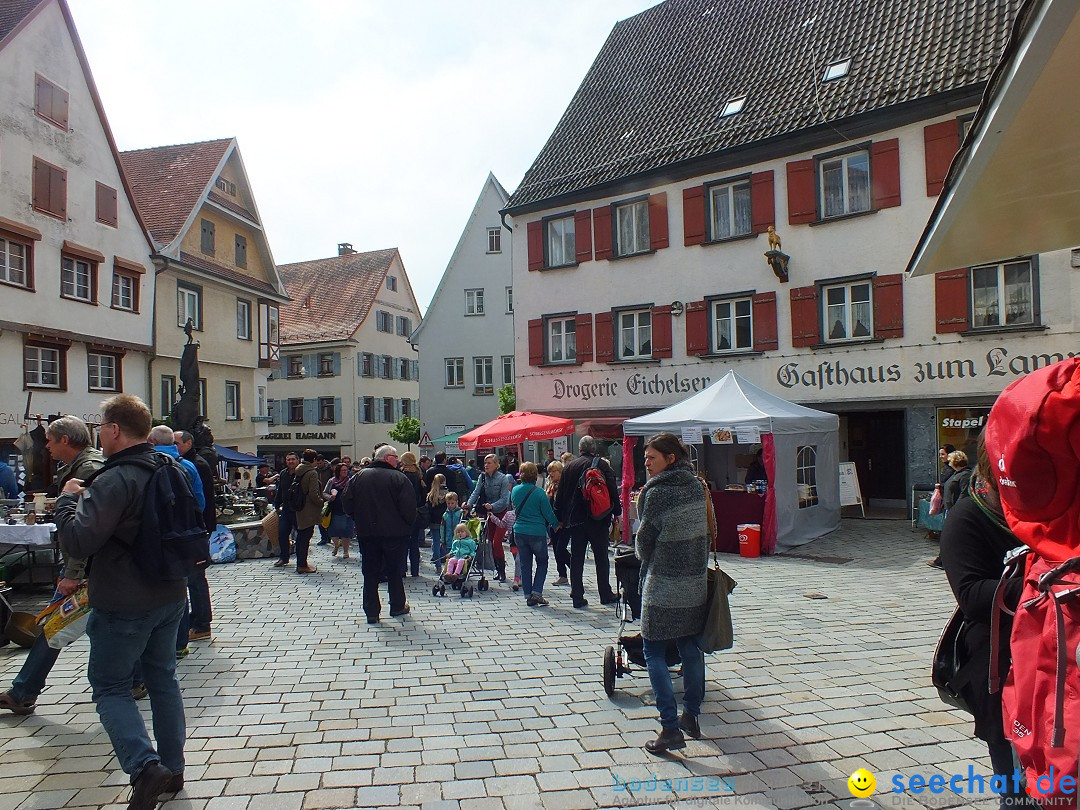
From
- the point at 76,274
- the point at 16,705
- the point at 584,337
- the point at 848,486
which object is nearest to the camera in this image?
the point at 16,705

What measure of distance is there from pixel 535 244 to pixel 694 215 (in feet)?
17.1

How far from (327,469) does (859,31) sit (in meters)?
16.5

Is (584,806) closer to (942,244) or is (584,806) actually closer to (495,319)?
(942,244)

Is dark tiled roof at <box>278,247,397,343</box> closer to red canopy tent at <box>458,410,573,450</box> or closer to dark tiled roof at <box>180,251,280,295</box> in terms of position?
dark tiled roof at <box>180,251,280,295</box>

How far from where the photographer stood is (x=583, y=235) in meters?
21.8

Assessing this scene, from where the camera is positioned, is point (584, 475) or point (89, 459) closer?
point (89, 459)

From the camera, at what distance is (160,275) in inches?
995

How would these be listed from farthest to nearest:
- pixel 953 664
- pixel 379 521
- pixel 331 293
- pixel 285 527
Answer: pixel 331 293
pixel 285 527
pixel 379 521
pixel 953 664

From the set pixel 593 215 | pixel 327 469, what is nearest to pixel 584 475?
pixel 327 469

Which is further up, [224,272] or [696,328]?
[224,272]

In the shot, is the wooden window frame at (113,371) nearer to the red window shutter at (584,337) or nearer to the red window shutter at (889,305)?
the red window shutter at (584,337)

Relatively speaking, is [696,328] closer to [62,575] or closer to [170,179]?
[62,575]

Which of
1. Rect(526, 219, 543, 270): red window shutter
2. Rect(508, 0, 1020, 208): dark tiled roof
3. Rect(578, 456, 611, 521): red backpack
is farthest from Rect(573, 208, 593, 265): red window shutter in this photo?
Rect(578, 456, 611, 521): red backpack

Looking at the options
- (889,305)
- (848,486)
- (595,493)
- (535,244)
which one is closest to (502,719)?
(595,493)
